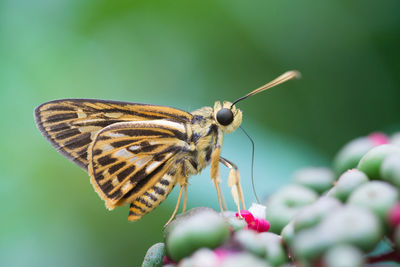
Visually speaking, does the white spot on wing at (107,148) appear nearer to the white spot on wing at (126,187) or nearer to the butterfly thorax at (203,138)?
the white spot on wing at (126,187)

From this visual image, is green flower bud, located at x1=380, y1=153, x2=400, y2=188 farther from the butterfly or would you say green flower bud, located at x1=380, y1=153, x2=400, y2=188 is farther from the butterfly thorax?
the butterfly thorax

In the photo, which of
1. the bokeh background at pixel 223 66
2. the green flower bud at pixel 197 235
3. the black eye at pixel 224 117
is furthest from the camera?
the bokeh background at pixel 223 66

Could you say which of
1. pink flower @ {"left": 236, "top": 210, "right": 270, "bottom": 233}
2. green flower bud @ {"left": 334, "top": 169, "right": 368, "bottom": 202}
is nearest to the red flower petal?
pink flower @ {"left": 236, "top": 210, "right": 270, "bottom": 233}

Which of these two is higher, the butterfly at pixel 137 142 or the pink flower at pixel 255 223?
the butterfly at pixel 137 142

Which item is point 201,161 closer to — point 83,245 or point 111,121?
point 111,121

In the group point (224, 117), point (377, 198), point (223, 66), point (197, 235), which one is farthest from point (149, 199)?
point (223, 66)

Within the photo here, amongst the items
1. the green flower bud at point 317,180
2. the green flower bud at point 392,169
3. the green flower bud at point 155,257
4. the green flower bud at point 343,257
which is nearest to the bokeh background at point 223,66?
the green flower bud at point 317,180

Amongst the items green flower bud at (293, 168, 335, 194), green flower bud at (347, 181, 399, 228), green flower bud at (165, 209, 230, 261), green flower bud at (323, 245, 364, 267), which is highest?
green flower bud at (165, 209, 230, 261)

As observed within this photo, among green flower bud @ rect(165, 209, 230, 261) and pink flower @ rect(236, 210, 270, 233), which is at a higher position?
green flower bud @ rect(165, 209, 230, 261)
